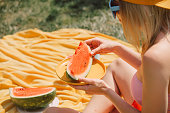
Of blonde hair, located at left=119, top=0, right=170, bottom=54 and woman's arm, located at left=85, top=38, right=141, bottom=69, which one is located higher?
blonde hair, located at left=119, top=0, right=170, bottom=54

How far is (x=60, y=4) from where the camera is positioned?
640cm

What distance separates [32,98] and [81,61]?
0.77m

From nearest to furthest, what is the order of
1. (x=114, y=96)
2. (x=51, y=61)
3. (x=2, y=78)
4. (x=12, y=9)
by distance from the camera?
(x=114, y=96) → (x=2, y=78) → (x=51, y=61) → (x=12, y=9)

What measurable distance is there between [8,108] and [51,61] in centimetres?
119

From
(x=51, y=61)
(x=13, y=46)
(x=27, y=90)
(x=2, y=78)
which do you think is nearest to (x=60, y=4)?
(x=13, y=46)

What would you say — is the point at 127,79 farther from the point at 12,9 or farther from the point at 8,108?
the point at 12,9

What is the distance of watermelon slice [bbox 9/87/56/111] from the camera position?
2.64m

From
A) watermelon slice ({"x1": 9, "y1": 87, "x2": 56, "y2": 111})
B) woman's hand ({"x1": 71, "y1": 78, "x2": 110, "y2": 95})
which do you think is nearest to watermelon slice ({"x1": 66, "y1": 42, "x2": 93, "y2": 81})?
woman's hand ({"x1": 71, "y1": 78, "x2": 110, "y2": 95})

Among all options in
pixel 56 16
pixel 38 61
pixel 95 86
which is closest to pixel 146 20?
pixel 95 86

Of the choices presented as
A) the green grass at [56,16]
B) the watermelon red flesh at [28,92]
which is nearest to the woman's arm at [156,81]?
the watermelon red flesh at [28,92]

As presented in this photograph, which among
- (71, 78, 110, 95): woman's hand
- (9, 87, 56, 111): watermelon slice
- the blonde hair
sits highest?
the blonde hair

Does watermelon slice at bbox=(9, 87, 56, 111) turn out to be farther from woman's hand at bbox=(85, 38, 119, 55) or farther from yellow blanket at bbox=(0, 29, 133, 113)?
woman's hand at bbox=(85, 38, 119, 55)

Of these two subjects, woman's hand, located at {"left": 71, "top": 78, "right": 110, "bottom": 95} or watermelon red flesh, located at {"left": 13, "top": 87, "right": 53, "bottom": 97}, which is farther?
watermelon red flesh, located at {"left": 13, "top": 87, "right": 53, "bottom": 97}

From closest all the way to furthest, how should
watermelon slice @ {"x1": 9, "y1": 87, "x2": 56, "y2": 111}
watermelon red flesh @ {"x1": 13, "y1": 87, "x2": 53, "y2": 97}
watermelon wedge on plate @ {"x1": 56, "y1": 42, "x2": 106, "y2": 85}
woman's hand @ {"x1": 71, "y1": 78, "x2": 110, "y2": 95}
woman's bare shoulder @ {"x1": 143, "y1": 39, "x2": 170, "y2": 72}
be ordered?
woman's bare shoulder @ {"x1": 143, "y1": 39, "x2": 170, "y2": 72}, woman's hand @ {"x1": 71, "y1": 78, "x2": 110, "y2": 95}, watermelon wedge on plate @ {"x1": 56, "y1": 42, "x2": 106, "y2": 85}, watermelon slice @ {"x1": 9, "y1": 87, "x2": 56, "y2": 111}, watermelon red flesh @ {"x1": 13, "y1": 87, "x2": 53, "y2": 97}
